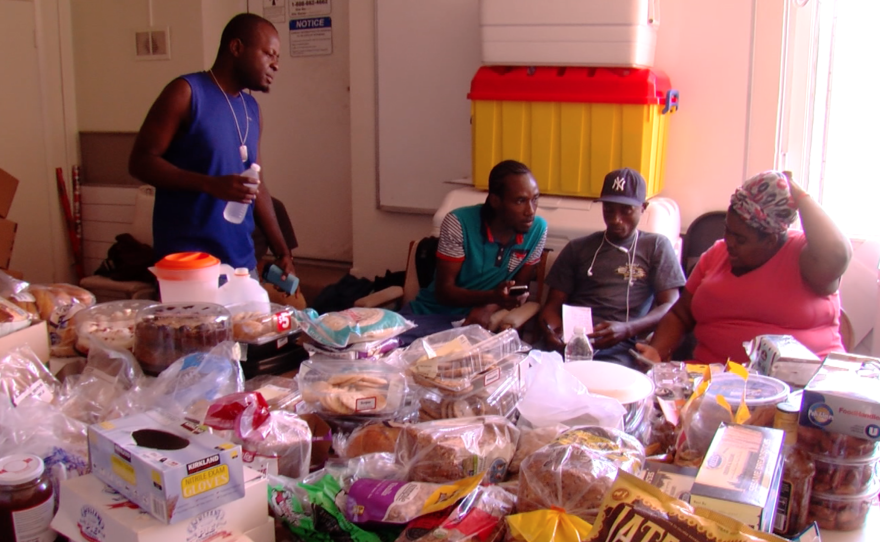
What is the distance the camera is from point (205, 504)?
3.48 ft

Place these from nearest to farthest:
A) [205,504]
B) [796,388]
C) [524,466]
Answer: [205,504], [524,466], [796,388]

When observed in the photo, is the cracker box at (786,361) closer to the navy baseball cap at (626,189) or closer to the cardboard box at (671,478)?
the cardboard box at (671,478)

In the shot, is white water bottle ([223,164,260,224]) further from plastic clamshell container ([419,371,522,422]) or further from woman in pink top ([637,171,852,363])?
woman in pink top ([637,171,852,363])

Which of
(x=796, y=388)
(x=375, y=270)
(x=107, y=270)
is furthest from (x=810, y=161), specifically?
(x=107, y=270)

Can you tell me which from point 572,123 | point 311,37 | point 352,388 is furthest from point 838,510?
point 311,37

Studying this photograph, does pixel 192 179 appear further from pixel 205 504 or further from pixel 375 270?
pixel 375 270

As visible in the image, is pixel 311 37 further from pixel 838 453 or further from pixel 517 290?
pixel 838 453

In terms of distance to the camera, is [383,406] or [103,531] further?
[383,406]

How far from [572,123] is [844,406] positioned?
2.27 m

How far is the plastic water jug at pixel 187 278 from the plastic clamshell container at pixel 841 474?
148cm

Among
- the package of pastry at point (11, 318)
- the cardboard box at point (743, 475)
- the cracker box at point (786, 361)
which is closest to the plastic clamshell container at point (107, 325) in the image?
the package of pastry at point (11, 318)

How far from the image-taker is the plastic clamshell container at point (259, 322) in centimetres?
193

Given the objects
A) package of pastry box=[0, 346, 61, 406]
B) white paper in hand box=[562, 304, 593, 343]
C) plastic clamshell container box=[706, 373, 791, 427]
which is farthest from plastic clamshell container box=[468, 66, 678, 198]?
package of pastry box=[0, 346, 61, 406]

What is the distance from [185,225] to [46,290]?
1.84ft
